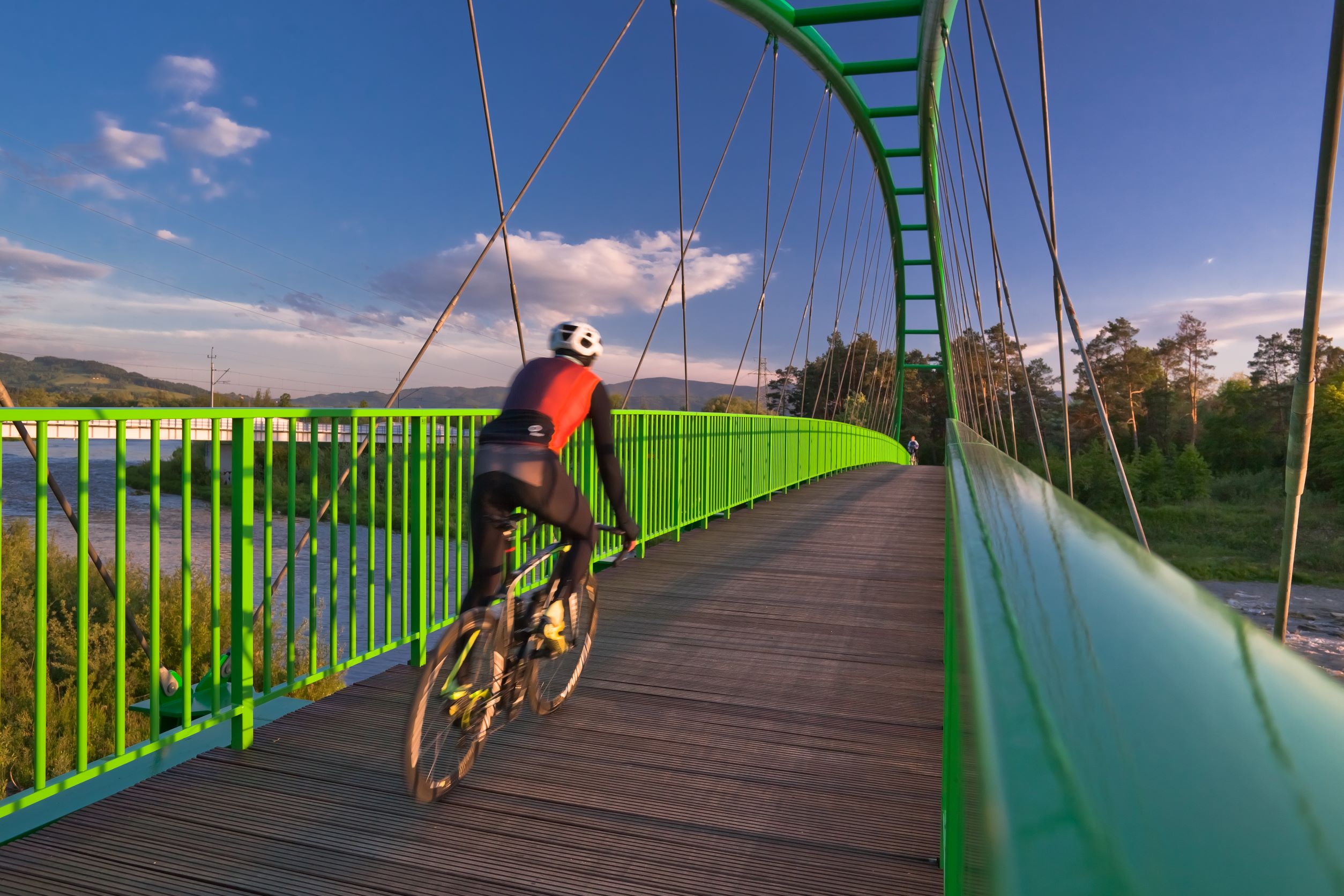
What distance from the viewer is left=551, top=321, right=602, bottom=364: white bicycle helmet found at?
120 inches

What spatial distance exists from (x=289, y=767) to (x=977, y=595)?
9.32 ft

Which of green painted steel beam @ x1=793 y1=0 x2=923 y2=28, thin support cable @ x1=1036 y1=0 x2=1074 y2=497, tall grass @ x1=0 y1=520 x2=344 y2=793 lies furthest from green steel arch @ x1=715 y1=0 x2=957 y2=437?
tall grass @ x1=0 y1=520 x2=344 y2=793

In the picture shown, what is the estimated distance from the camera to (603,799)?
8.95ft

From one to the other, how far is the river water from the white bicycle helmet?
1.11 metres

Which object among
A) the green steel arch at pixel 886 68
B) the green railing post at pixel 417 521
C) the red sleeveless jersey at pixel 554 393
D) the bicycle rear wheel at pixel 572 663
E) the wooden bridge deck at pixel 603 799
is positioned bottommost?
the wooden bridge deck at pixel 603 799

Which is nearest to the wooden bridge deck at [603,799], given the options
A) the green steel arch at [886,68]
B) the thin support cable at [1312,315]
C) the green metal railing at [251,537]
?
the green metal railing at [251,537]

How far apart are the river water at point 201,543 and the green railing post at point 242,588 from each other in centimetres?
20

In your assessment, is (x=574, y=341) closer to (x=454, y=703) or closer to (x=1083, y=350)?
(x=454, y=703)

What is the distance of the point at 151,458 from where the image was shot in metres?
2.57

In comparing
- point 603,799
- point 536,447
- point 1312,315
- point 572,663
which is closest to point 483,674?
point 603,799

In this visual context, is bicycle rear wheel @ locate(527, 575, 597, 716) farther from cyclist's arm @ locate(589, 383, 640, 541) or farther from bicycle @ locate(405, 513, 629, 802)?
cyclist's arm @ locate(589, 383, 640, 541)

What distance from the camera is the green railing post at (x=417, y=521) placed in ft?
12.4

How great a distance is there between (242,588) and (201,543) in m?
36.2

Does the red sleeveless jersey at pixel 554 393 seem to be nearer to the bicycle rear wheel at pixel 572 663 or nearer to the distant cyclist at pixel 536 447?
the distant cyclist at pixel 536 447
